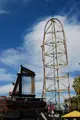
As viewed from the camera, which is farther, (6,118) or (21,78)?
(21,78)

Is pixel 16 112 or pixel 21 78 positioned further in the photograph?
pixel 21 78

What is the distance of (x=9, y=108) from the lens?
149 feet

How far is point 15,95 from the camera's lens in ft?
163

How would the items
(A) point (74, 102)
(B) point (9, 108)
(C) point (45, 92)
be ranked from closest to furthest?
(B) point (9, 108) → (A) point (74, 102) → (C) point (45, 92)

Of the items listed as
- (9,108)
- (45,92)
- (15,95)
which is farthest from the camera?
(45,92)

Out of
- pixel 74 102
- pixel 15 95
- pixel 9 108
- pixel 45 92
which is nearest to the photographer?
pixel 9 108

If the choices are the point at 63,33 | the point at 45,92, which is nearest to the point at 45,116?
the point at 45,92

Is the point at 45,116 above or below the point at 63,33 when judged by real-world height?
below

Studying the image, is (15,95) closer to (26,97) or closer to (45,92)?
(26,97)

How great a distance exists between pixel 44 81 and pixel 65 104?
800 centimetres

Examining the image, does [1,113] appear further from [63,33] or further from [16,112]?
[63,33]

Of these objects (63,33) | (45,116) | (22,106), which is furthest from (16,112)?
(63,33)

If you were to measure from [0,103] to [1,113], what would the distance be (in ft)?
5.78

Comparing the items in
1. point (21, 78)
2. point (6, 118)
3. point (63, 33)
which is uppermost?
point (63, 33)
